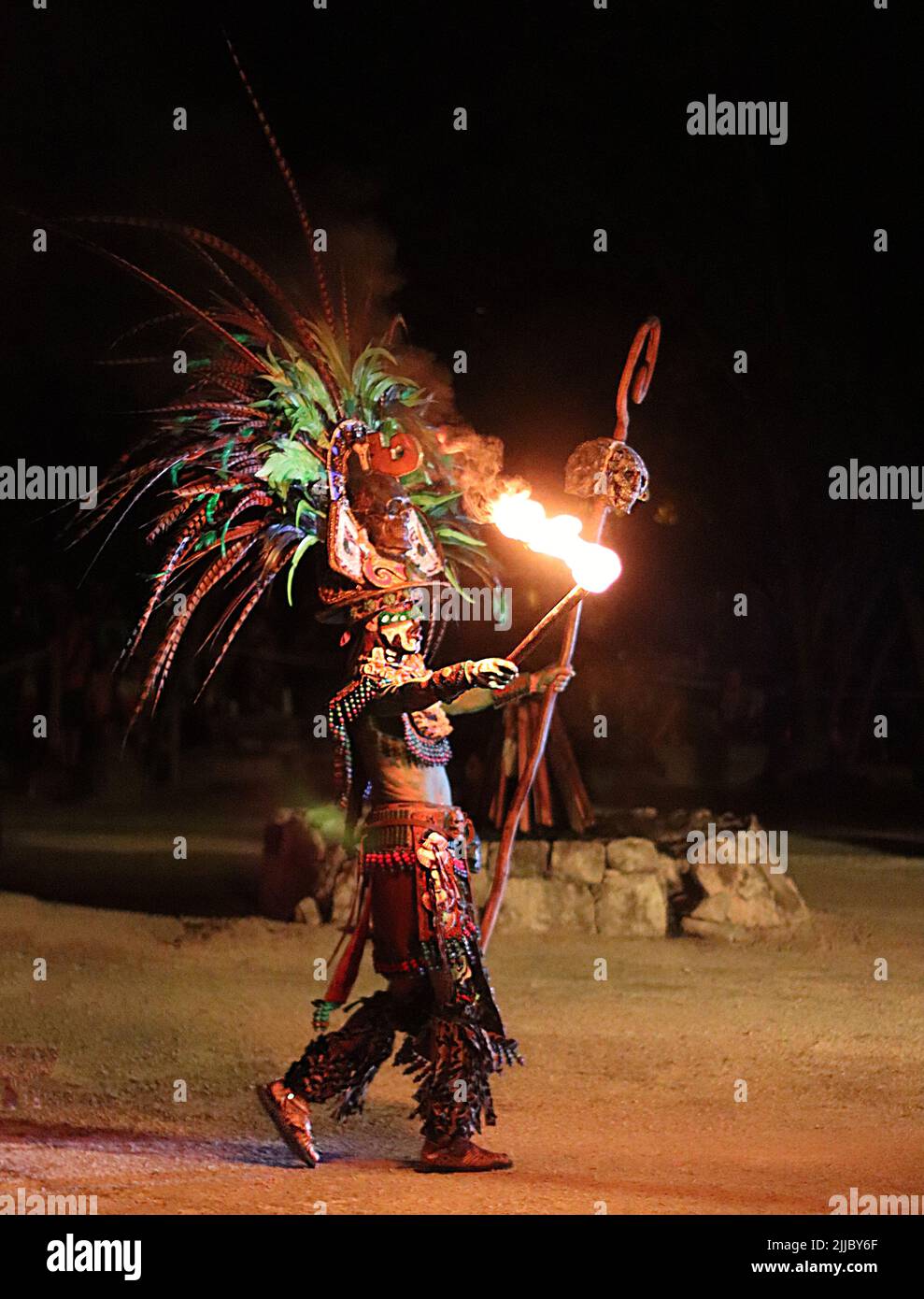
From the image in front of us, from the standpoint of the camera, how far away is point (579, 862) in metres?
10.1

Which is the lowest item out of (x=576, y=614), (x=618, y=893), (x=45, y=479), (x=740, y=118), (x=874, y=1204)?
(x=874, y=1204)

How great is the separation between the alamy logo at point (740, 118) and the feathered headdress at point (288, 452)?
9612 mm

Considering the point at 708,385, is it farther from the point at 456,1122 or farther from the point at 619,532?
the point at 456,1122

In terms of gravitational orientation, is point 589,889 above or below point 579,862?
below

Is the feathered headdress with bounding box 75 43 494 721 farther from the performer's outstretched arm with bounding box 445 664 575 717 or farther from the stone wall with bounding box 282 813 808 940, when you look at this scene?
the stone wall with bounding box 282 813 808 940

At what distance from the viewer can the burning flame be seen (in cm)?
479

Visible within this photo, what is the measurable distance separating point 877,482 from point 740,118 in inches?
254

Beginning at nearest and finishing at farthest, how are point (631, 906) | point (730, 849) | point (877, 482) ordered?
point (631, 906) → point (730, 849) → point (877, 482)

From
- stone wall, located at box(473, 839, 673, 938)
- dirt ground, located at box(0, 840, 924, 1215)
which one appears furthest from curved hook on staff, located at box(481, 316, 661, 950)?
stone wall, located at box(473, 839, 673, 938)

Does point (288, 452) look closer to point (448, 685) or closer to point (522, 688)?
point (448, 685)

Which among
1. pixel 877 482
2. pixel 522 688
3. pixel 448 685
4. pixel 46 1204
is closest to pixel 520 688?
pixel 522 688

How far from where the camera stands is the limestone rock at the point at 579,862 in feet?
33.2
